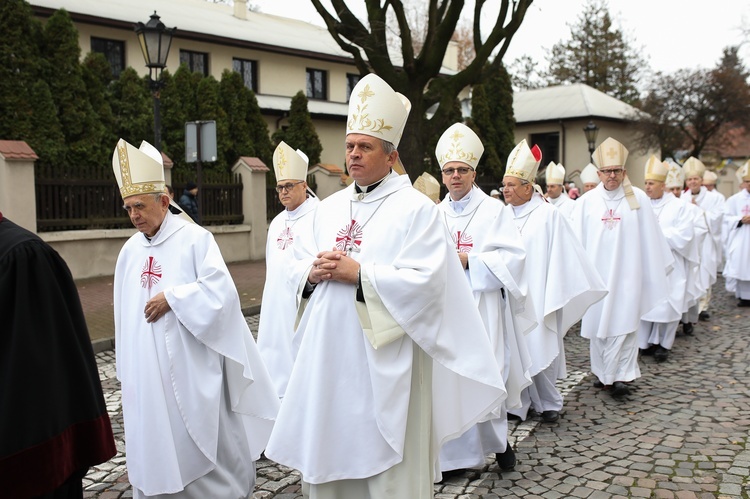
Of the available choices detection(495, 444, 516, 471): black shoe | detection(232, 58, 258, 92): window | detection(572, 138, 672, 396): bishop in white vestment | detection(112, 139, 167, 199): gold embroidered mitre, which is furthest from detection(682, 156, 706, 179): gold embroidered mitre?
detection(232, 58, 258, 92): window

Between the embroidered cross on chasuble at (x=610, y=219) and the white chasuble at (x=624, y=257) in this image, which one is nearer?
the white chasuble at (x=624, y=257)

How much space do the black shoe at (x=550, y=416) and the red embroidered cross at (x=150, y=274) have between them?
3.75m

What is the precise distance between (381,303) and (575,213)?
5138 mm

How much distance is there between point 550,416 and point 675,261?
459 centimetres

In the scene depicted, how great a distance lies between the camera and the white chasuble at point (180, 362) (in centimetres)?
417

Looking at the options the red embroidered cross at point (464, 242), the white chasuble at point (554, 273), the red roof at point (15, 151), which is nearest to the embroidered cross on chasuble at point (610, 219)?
the white chasuble at point (554, 273)

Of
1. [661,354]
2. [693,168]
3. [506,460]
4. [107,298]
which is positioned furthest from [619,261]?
[107,298]

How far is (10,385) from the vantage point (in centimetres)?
254

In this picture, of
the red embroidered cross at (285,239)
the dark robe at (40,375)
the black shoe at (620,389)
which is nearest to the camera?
the dark robe at (40,375)

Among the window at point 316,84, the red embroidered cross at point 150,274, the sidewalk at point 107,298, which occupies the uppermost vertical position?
the window at point 316,84

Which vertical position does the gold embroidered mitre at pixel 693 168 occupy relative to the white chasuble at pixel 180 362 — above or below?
Result: above

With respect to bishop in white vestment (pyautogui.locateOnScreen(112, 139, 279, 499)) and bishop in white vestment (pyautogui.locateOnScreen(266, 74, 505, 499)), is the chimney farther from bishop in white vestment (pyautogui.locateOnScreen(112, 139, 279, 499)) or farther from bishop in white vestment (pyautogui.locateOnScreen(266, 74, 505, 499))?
bishop in white vestment (pyautogui.locateOnScreen(266, 74, 505, 499))

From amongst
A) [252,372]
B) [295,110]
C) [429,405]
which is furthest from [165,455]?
[295,110]

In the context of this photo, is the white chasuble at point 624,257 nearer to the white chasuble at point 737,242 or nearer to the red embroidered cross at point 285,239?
the red embroidered cross at point 285,239
